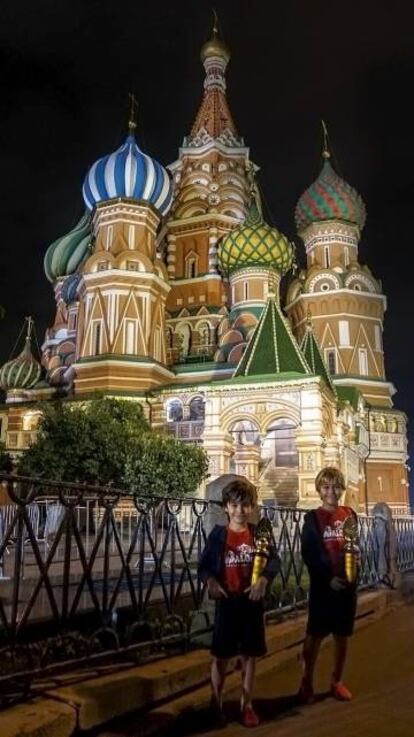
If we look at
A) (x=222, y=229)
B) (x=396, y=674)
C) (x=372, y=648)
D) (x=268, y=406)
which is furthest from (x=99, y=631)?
(x=222, y=229)

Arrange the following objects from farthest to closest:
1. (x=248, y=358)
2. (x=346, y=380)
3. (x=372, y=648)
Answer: (x=346, y=380)
(x=248, y=358)
(x=372, y=648)

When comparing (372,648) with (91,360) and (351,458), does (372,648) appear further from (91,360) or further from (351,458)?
(91,360)

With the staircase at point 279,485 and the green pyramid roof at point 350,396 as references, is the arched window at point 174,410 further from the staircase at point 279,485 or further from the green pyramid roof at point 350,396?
the green pyramid roof at point 350,396

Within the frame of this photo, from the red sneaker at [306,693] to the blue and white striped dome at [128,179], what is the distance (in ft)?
89.3

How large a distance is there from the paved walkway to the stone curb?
98mm

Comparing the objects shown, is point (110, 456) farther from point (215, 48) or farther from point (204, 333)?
point (215, 48)

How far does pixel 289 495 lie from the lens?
22844 mm

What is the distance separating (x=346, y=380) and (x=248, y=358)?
34.2 feet

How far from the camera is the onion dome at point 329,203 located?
33812 millimetres

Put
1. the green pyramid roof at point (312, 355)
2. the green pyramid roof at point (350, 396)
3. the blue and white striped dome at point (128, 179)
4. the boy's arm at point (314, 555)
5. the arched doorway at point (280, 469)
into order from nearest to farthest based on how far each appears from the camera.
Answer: the boy's arm at point (314, 555)
the arched doorway at point (280, 469)
the green pyramid roof at point (312, 355)
the green pyramid roof at point (350, 396)
the blue and white striped dome at point (128, 179)

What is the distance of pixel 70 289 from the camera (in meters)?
36.8

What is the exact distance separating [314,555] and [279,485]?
19905mm

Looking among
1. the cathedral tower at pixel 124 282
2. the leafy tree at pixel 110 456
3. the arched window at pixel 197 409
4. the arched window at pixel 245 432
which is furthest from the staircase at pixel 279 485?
the cathedral tower at pixel 124 282

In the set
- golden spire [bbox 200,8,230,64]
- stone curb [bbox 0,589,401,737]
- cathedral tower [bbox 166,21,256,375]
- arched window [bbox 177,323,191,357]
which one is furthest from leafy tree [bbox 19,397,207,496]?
golden spire [bbox 200,8,230,64]
